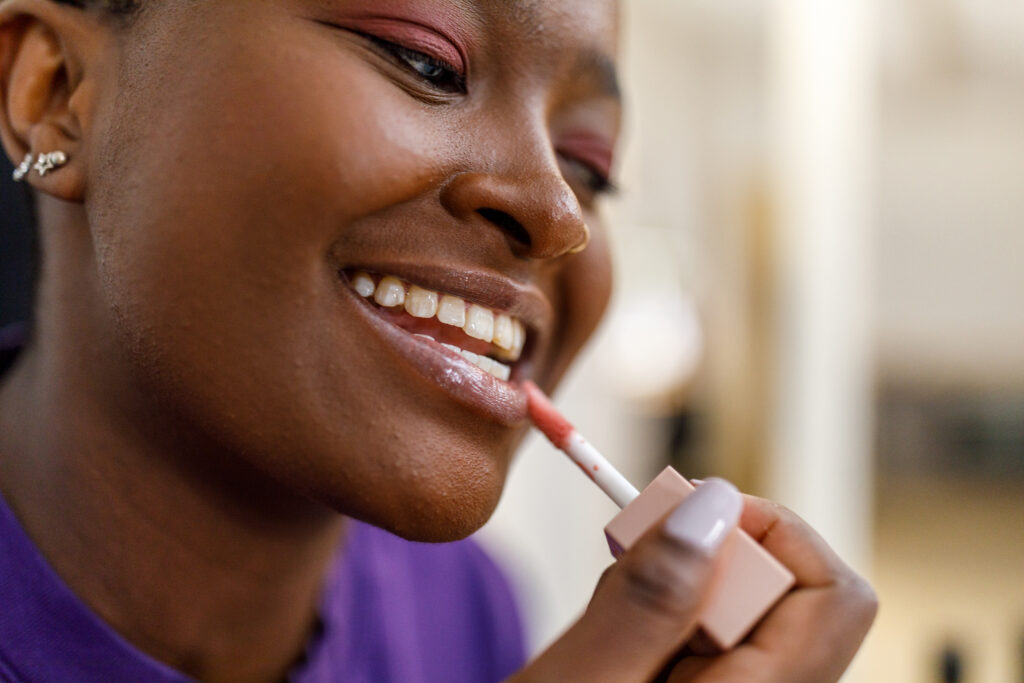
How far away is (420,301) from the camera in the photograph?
514 millimetres

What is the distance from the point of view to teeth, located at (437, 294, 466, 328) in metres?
0.53

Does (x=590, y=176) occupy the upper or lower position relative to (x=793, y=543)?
upper

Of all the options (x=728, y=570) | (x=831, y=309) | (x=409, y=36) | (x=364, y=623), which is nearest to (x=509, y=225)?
(x=409, y=36)

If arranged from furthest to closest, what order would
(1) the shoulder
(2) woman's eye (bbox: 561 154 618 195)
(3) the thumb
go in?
(1) the shoulder
(2) woman's eye (bbox: 561 154 618 195)
(3) the thumb

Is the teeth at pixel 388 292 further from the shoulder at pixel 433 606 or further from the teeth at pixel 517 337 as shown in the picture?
the shoulder at pixel 433 606

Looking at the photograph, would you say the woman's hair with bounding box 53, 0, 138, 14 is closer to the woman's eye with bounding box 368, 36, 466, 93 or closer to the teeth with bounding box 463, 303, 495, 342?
the woman's eye with bounding box 368, 36, 466, 93

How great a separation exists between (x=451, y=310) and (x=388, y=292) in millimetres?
48

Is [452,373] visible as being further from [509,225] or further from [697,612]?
[697,612]

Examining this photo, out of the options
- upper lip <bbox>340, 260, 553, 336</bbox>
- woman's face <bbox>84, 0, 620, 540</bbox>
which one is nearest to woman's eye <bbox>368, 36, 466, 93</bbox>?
woman's face <bbox>84, 0, 620, 540</bbox>

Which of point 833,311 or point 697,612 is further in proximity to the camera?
point 833,311

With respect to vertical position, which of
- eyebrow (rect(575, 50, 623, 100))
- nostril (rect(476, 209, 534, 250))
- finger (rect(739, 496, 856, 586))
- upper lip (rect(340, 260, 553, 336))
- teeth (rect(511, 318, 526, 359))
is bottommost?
finger (rect(739, 496, 856, 586))

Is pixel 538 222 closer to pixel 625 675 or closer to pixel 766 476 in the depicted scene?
pixel 625 675

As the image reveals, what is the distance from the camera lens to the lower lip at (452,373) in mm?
490

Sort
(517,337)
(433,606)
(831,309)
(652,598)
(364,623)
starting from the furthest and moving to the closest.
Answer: (831,309), (433,606), (364,623), (517,337), (652,598)
